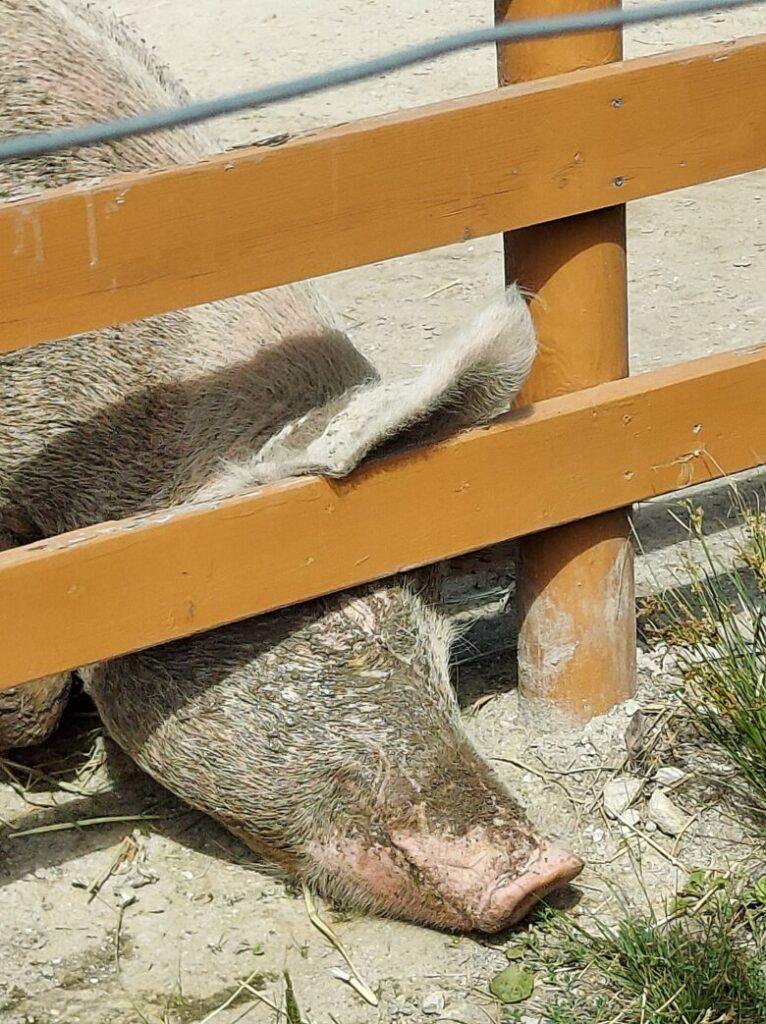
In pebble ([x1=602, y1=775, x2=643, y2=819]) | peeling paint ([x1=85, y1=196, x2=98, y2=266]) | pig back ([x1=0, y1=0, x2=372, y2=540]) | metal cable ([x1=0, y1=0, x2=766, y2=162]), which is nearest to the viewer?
metal cable ([x1=0, y1=0, x2=766, y2=162])

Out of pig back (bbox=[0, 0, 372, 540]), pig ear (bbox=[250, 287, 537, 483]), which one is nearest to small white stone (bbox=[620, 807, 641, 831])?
pig ear (bbox=[250, 287, 537, 483])

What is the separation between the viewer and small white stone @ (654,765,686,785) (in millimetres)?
3197

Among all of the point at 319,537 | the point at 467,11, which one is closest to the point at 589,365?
the point at 319,537

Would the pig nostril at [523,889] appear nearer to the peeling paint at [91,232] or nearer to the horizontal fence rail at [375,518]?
the horizontal fence rail at [375,518]

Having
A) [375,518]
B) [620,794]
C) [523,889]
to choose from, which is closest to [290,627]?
[375,518]

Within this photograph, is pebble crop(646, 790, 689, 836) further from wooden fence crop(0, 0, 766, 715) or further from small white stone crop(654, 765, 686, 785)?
wooden fence crop(0, 0, 766, 715)

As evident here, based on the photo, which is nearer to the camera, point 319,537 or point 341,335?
point 319,537

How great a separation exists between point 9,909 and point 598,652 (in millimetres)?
1199

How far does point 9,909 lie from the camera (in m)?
3.06

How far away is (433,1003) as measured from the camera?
9.14ft

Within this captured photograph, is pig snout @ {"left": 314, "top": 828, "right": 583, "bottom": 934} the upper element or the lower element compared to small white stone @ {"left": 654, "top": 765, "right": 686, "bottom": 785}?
upper

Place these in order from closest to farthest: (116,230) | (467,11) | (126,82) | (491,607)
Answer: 1. (116,230)
2. (126,82)
3. (491,607)
4. (467,11)

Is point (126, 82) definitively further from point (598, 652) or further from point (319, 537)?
point (598, 652)

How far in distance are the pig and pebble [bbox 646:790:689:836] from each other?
31 centimetres
